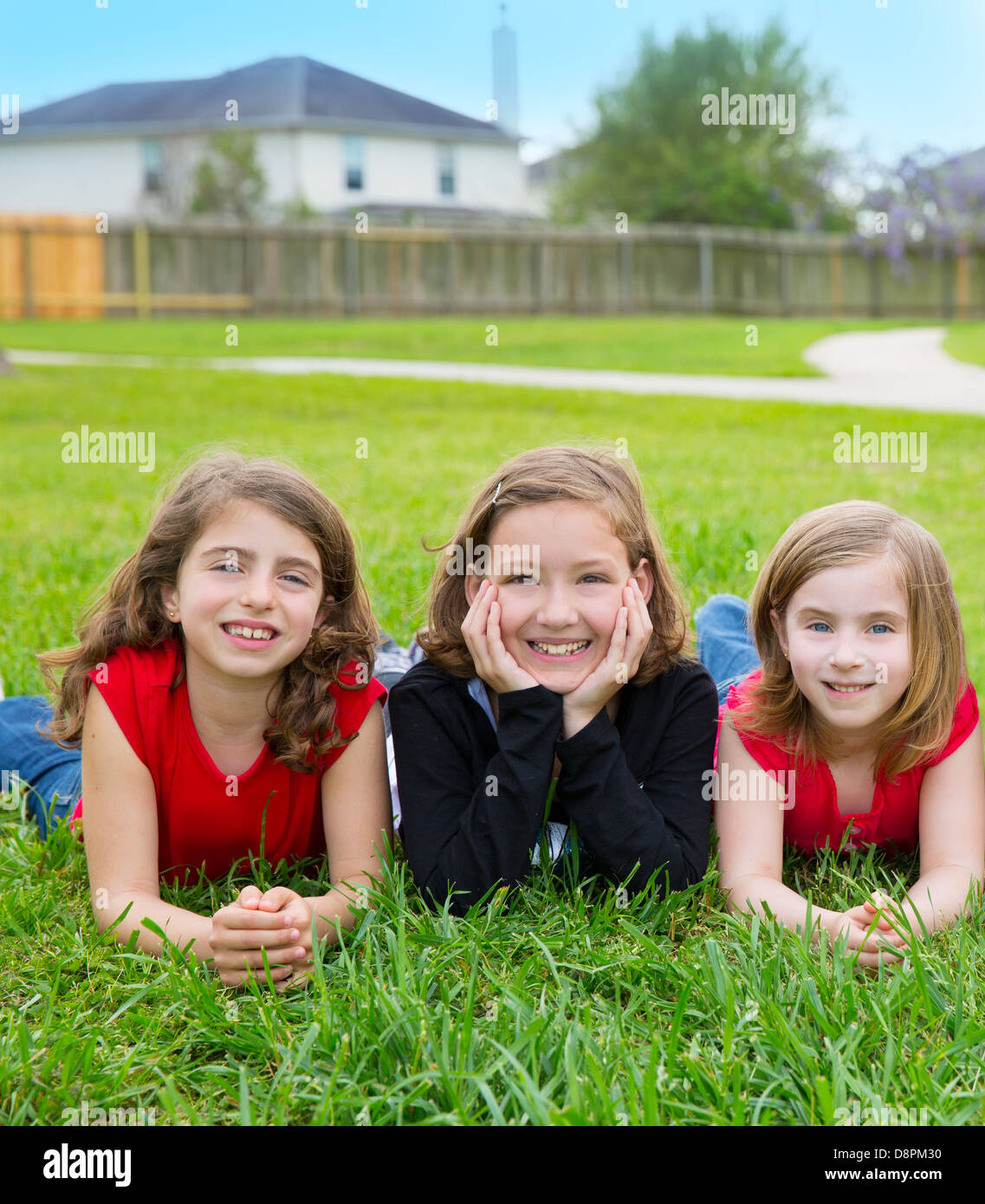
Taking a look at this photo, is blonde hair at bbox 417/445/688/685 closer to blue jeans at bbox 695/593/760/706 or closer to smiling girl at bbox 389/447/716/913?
smiling girl at bbox 389/447/716/913

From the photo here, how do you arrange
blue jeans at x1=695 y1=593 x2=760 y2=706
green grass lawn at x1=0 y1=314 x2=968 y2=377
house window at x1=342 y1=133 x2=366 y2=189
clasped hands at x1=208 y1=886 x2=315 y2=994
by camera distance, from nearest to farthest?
1. clasped hands at x1=208 y1=886 x2=315 y2=994
2. blue jeans at x1=695 y1=593 x2=760 y2=706
3. green grass lawn at x1=0 y1=314 x2=968 y2=377
4. house window at x1=342 y1=133 x2=366 y2=189

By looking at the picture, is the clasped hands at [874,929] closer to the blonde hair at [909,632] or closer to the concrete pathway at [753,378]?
the blonde hair at [909,632]

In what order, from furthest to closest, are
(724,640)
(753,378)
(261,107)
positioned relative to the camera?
1. (261,107)
2. (753,378)
3. (724,640)

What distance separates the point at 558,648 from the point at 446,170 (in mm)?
43269

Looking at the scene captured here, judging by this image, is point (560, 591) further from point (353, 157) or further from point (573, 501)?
point (353, 157)

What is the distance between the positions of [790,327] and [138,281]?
36.9 feet

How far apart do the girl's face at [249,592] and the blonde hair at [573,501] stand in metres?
0.28

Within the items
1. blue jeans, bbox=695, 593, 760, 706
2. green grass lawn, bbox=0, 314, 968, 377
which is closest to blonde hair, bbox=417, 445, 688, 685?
blue jeans, bbox=695, 593, 760, 706

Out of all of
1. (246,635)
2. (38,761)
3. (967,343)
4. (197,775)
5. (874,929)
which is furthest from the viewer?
(967,343)

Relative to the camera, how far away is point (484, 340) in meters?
17.8

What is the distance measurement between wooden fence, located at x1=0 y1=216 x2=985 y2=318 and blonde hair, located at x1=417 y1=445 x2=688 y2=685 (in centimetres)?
2040

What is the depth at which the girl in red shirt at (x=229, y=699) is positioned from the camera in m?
2.62

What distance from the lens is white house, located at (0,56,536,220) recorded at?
39438 millimetres

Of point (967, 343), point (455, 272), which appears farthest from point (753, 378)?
point (455, 272)
